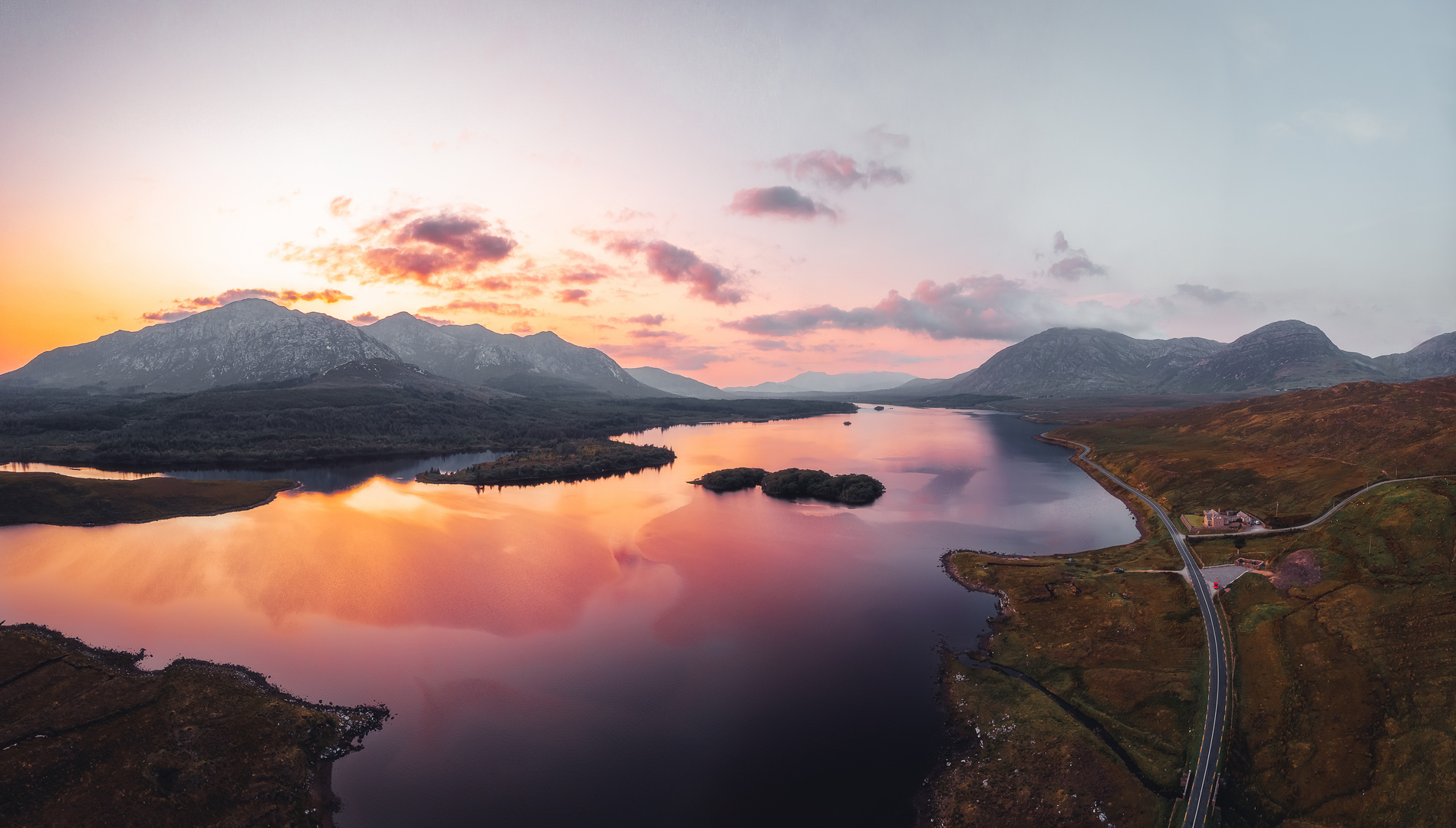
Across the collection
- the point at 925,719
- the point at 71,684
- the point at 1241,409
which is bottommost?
the point at 925,719

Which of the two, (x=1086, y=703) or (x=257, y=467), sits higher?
(x=257, y=467)

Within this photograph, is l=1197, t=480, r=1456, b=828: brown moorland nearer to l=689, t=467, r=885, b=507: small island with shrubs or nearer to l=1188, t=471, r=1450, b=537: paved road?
l=1188, t=471, r=1450, b=537: paved road

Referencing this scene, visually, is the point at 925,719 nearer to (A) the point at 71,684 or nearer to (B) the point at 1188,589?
(B) the point at 1188,589

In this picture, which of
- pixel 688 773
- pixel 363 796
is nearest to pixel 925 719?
pixel 688 773

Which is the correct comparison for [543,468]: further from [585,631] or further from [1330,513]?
[1330,513]

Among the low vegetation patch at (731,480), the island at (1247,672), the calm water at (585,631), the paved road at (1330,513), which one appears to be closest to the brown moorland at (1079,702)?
the island at (1247,672)

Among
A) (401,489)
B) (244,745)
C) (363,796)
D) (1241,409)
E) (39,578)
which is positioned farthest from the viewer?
(1241,409)
